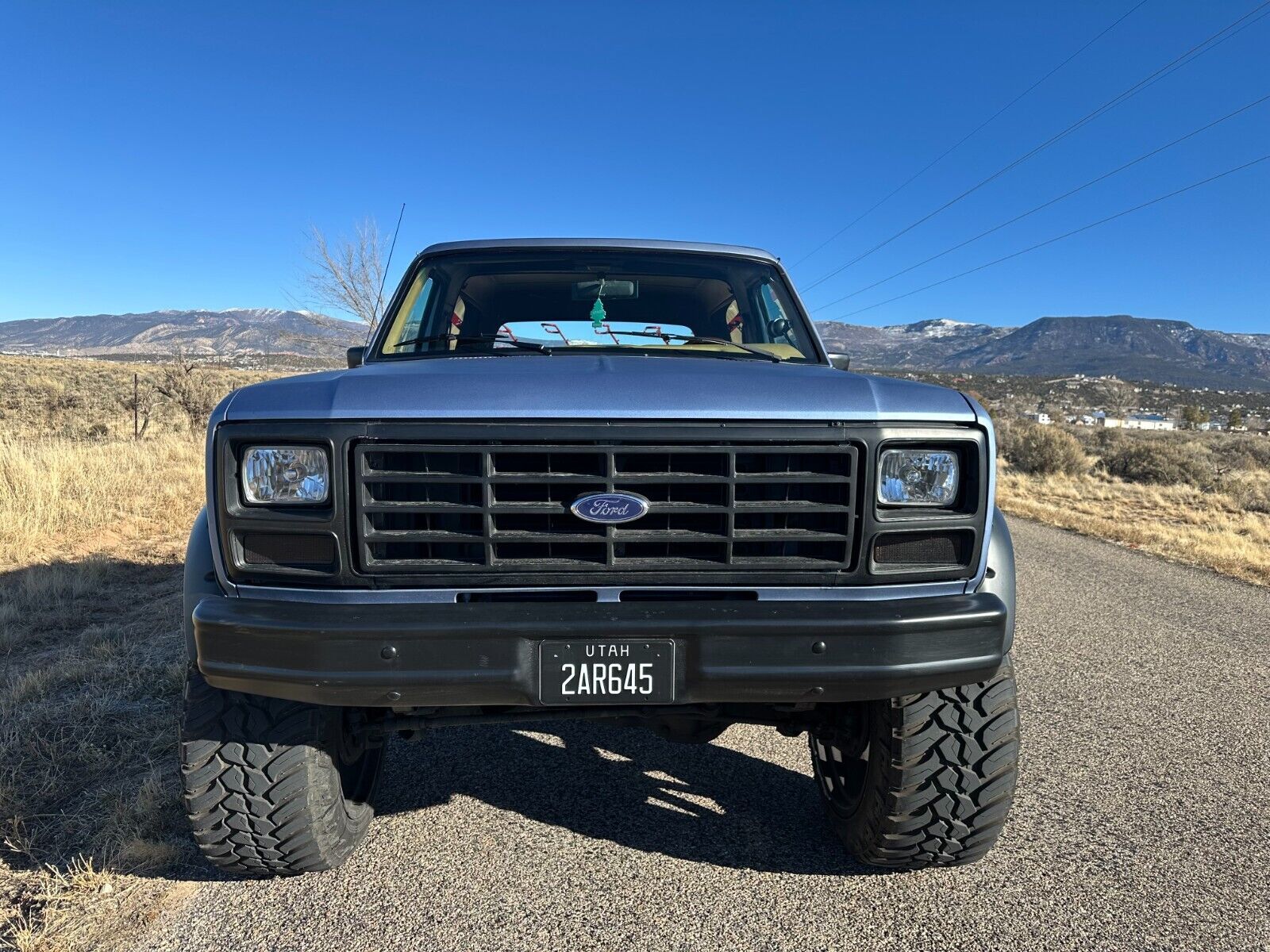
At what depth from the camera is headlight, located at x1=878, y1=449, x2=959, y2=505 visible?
2.07m

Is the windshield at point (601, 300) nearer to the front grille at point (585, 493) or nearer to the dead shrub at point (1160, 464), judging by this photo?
the front grille at point (585, 493)

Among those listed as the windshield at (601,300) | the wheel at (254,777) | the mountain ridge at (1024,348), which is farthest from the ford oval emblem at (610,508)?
the mountain ridge at (1024,348)

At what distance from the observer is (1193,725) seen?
3736 mm

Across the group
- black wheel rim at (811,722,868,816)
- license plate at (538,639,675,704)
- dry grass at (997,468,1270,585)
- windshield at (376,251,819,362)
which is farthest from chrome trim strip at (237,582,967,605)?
dry grass at (997,468,1270,585)

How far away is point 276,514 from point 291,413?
0.26m

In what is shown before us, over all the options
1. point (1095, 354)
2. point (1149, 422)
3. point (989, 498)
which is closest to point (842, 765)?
point (989, 498)

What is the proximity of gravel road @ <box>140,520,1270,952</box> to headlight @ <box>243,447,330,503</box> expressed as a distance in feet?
3.97

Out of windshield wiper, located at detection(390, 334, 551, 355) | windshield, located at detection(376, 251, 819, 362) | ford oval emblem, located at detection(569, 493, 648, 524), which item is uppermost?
windshield, located at detection(376, 251, 819, 362)

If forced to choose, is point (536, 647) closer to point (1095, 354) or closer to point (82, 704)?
point (82, 704)

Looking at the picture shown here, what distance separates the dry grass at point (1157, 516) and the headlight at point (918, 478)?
7220 mm

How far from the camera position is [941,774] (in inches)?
90.9

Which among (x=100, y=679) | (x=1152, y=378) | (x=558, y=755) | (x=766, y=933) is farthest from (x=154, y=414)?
(x=1152, y=378)

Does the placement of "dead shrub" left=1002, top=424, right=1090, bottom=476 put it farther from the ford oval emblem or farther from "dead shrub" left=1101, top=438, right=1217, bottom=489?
the ford oval emblem

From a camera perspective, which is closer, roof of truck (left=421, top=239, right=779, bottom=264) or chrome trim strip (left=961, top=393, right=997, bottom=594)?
chrome trim strip (left=961, top=393, right=997, bottom=594)
